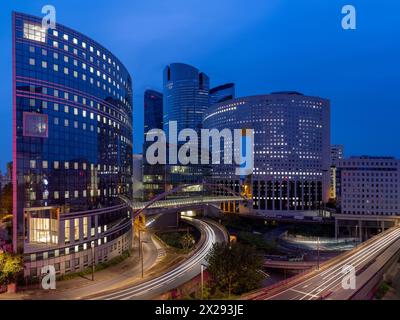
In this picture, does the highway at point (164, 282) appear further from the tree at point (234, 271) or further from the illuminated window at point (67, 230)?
the illuminated window at point (67, 230)

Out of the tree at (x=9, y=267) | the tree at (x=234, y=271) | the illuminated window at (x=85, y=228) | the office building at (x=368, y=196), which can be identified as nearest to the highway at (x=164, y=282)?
the tree at (x=234, y=271)

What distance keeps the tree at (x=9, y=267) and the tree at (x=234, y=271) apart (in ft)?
56.7

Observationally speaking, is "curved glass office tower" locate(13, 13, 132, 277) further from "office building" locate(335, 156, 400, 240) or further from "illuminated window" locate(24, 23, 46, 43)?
"office building" locate(335, 156, 400, 240)

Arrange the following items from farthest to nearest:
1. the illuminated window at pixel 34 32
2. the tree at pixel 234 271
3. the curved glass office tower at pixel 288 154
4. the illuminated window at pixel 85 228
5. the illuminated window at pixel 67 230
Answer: the curved glass office tower at pixel 288 154 < the illuminated window at pixel 85 228 < the illuminated window at pixel 67 230 < the illuminated window at pixel 34 32 < the tree at pixel 234 271

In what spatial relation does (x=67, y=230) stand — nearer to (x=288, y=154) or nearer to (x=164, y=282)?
(x=164, y=282)

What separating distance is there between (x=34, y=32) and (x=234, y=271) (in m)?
30.6

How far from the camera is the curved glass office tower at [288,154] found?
321ft

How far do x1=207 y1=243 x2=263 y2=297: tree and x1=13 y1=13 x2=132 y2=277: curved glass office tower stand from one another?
16.7 meters

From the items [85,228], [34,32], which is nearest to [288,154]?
[85,228]

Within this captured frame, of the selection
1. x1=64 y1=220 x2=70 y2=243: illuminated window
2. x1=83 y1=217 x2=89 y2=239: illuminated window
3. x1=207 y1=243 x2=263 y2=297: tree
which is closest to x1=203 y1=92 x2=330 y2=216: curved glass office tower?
x1=83 y1=217 x2=89 y2=239: illuminated window

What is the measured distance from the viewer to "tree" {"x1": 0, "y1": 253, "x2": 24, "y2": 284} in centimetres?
2573

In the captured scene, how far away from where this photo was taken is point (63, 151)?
33.7 metres
